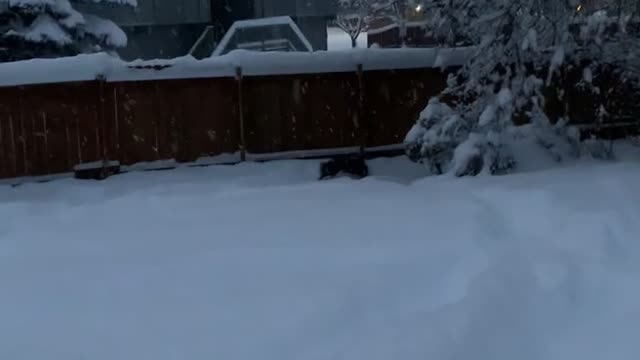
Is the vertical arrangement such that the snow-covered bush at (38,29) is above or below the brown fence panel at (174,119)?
above

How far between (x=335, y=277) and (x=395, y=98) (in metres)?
7.44

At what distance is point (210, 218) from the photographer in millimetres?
6512

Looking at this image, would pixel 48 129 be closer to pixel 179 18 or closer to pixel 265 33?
pixel 265 33

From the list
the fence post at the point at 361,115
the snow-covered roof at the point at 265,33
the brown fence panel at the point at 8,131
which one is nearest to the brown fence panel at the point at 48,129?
the brown fence panel at the point at 8,131

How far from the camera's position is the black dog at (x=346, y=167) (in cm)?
1152

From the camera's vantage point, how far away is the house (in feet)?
67.6

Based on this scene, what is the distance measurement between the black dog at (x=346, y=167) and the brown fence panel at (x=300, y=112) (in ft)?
0.88

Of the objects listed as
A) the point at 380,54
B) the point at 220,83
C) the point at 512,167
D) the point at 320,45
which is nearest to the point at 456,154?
the point at 512,167

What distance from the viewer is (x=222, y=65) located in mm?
11266

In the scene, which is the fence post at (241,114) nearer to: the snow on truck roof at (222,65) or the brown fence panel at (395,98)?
the snow on truck roof at (222,65)

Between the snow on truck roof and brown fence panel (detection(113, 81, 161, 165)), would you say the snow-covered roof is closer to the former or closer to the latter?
the snow on truck roof

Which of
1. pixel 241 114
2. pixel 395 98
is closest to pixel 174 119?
pixel 241 114

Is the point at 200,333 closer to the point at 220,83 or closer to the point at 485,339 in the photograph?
the point at 485,339

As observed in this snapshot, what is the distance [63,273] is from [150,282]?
1.94 ft
